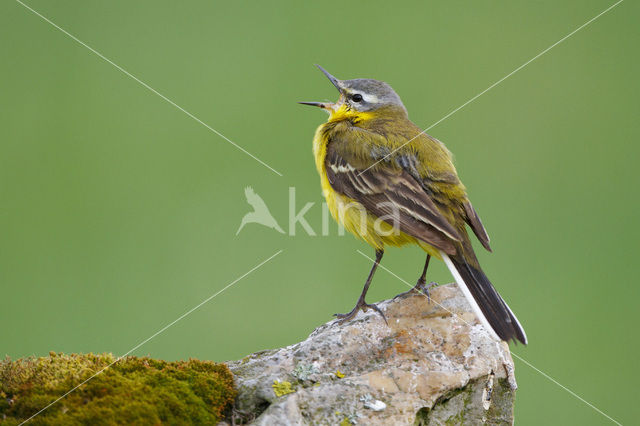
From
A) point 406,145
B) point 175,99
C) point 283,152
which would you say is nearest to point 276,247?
point 283,152

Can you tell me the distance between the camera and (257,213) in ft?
35.4

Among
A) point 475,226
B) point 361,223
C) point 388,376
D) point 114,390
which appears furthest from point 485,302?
point 114,390

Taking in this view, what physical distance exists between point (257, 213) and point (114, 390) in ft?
22.2

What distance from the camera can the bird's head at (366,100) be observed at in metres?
7.47

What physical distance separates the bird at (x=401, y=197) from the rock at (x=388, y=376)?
0.95ft

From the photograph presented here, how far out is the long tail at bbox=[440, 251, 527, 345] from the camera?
16.8ft

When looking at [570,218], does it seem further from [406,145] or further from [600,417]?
[406,145]

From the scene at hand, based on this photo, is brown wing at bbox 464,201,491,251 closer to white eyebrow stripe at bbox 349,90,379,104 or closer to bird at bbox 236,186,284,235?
white eyebrow stripe at bbox 349,90,379,104

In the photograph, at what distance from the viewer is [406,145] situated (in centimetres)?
656

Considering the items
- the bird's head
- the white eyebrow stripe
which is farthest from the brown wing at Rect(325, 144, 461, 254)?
Result: the white eyebrow stripe

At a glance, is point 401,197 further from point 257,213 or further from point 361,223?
point 257,213

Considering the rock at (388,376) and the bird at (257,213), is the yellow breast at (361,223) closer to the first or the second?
the rock at (388,376)

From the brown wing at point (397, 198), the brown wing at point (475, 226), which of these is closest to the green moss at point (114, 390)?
the brown wing at point (397, 198)

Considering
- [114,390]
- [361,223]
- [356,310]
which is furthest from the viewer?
[361,223]
